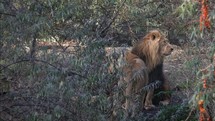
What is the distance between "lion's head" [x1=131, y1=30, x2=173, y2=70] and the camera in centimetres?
1028

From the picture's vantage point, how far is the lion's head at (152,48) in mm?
10281

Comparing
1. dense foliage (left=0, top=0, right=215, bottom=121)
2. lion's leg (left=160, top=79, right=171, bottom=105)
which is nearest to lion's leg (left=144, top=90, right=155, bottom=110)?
lion's leg (left=160, top=79, right=171, bottom=105)

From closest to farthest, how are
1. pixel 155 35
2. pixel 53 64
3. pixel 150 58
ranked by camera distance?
1. pixel 53 64
2. pixel 155 35
3. pixel 150 58

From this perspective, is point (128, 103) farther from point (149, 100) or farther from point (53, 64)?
point (149, 100)

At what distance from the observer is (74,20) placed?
8430mm

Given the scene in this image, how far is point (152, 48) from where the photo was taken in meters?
10.4

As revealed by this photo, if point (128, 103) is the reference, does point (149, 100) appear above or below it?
below

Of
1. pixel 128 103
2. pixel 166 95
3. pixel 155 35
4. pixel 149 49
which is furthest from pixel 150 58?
pixel 128 103

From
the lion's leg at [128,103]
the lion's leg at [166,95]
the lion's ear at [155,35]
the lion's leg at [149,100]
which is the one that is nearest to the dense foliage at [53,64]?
the lion's leg at [128,103]

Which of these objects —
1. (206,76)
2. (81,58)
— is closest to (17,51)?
(81,58)

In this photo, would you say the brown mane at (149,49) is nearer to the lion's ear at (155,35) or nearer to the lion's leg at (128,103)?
the lion's ear at (155,35)

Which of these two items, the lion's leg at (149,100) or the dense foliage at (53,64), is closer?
the dense foliage at (53,64)

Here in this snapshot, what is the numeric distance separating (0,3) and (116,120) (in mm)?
2231

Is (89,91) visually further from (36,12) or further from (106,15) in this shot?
(106,15)
